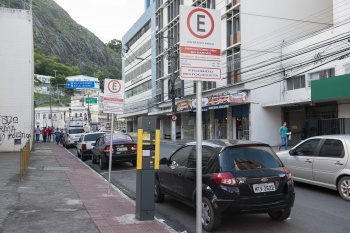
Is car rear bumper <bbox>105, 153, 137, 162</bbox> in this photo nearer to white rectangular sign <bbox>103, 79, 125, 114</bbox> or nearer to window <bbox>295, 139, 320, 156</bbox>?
white rectangular sign <bbox>103, 79, 125, 114</bbox>

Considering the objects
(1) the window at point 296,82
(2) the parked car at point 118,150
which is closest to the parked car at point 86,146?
(2) the parked car at point 118,150

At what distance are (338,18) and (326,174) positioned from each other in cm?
1819

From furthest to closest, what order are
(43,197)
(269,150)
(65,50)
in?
(65,50) < (43,197) < (269,150)

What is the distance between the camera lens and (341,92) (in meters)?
19.9

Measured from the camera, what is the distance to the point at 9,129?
20875mm

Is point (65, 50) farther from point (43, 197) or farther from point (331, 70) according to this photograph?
point (43, 197)

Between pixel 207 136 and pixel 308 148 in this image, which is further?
pixel 207 136

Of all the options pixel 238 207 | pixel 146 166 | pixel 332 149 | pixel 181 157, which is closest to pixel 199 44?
pixel 238 207

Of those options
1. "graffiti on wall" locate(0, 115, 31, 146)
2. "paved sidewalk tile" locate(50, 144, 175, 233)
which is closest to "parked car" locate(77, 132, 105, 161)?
"graffiti on wall" locate(0, 115, 31, 146)

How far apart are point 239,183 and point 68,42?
517 feet

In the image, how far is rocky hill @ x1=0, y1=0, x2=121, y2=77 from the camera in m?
138

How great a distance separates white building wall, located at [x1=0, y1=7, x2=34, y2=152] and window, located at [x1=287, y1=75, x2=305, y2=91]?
1917cm

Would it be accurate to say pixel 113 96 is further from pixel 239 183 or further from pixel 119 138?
pixel 119 138

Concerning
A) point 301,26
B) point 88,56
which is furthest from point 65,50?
point 301,26
